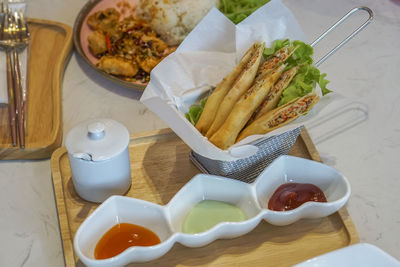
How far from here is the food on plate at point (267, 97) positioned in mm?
1041

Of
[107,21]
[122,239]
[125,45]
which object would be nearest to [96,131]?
[122,239]

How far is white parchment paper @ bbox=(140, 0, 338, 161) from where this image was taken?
3.74 feet

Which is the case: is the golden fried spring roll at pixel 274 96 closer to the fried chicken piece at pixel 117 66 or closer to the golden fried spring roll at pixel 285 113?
the golden fried spring roll at pixel 285 113

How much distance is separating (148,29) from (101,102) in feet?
1.04

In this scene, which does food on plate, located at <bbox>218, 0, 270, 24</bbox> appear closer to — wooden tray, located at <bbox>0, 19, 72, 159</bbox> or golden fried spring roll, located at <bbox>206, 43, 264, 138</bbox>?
golden fried spring roll, located at <bbox>206, 43, 264, 138</bbox>

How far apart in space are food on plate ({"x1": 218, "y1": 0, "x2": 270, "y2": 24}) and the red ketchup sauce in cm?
66

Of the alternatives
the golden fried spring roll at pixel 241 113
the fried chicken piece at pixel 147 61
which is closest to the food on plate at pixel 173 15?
the fried chicken piece at pixel 147 61

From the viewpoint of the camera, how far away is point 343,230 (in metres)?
1.04

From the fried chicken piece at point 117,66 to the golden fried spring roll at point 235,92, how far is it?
0.38 m

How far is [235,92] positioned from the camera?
1.10 meters

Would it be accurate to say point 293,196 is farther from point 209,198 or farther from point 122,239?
point 122,239

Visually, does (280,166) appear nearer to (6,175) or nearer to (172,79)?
(172,79)

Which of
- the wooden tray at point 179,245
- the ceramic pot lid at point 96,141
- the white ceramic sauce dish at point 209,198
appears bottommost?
the wooden tray at point 179,245

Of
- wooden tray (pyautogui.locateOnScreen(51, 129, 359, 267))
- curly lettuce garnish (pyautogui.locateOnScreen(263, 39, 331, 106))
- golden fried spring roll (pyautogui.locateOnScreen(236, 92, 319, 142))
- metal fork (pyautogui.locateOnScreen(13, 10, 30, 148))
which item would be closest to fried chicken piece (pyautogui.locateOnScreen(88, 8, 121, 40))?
metal fork (pyautogui.locateOnScreen(13, 10, 30, 148))
